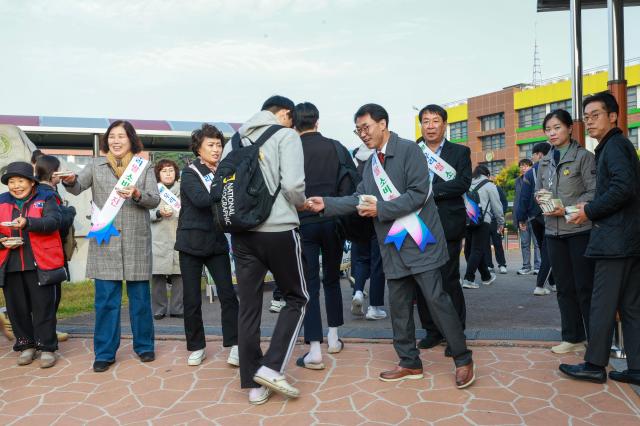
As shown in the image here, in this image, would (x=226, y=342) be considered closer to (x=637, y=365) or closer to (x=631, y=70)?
(x=637, y=365)

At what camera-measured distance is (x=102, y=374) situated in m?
4.62

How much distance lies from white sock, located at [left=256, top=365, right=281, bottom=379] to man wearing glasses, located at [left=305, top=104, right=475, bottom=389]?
84cm

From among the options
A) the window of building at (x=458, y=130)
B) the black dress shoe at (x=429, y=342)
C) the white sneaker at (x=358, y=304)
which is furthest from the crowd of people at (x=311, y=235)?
the window of building at (x=458, y=130)

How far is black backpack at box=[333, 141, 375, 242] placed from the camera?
184 inches

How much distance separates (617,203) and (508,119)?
55.6 meters

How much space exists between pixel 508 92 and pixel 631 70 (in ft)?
40.5

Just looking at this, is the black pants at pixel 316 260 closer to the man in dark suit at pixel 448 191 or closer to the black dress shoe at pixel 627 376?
the man in dark suit at pixel 448 191

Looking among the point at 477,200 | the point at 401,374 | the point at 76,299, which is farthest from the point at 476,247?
the point at 76,299

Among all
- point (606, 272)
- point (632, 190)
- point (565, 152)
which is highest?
point (565, 152)

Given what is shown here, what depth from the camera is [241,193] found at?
11.9 feet

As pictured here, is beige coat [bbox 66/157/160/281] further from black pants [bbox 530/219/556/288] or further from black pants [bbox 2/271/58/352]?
black pants [bbox 530/219/556/288]

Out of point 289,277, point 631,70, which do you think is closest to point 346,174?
point 289,277

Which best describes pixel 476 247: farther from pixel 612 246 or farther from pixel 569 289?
pixel 612 246

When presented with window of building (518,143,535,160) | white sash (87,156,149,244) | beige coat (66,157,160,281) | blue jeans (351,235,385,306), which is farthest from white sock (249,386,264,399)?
window of building (518,143,535,160)
